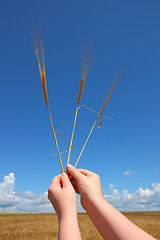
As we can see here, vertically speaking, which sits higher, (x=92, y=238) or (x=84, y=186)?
(x=84, y=186)

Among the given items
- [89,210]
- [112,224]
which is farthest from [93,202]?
[112,224]

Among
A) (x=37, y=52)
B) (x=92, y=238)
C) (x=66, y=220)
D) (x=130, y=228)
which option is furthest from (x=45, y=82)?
(x=92, y=238)

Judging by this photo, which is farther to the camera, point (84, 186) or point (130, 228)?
point (84, 186)

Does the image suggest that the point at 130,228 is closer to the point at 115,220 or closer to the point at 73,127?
the point at 115,220

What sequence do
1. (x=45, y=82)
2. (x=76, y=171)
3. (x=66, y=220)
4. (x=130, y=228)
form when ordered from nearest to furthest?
(x=130, y=228)
(x=66, y=220)
(x=76, y=171)
(x=45, y=82)

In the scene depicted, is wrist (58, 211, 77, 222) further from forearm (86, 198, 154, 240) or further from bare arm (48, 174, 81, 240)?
forearm (86, 198, 154, 240)

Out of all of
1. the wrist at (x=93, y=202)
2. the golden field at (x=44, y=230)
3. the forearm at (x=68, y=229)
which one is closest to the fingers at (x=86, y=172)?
the wrist at (x=93, y=202)

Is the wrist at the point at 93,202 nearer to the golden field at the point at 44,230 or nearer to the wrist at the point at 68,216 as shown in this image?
the wrist at the point at 68,216
